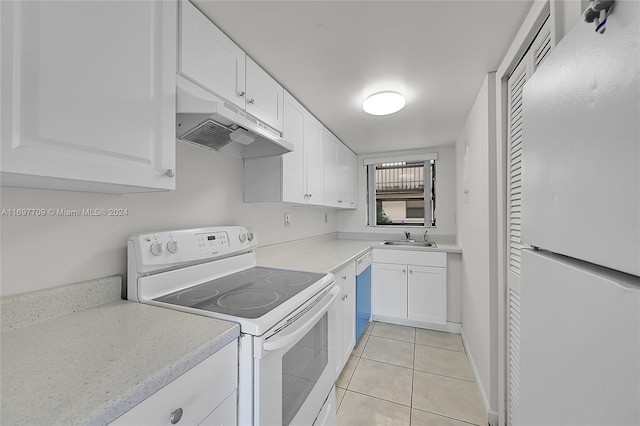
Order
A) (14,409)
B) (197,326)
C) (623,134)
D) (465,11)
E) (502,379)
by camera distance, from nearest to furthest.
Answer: (623,134) < (14,409) < (197,326) < (465,11) < (502,379)

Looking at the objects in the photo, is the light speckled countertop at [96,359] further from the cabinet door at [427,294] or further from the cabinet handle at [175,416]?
the cabinet door at [427,294]

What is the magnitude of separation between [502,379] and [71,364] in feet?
6.34

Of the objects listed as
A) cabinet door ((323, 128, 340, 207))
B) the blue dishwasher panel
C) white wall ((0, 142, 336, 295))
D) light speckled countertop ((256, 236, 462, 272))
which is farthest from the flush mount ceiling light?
the blue dishwasher panel

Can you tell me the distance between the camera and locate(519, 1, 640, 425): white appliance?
0.32 metres

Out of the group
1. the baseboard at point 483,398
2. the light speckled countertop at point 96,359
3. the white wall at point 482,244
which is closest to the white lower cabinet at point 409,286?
the white wall at point 482,244

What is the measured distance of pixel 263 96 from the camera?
1.53 m

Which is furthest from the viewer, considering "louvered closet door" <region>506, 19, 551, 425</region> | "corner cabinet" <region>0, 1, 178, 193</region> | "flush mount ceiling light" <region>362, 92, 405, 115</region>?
"flush mount ceiling light" <region>362, 92, 405, 115</region>

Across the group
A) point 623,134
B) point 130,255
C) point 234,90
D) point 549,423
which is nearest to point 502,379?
point 549,423

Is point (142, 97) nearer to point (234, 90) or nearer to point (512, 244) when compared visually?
point (234, 90)

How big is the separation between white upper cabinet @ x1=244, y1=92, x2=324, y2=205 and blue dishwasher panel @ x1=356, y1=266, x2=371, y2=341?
924 millimetres

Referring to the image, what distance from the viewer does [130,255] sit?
106cm

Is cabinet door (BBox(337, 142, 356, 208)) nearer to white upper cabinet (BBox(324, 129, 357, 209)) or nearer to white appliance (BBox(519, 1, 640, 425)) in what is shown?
white upper cabinet (BBox(324, 129, 357, 209))

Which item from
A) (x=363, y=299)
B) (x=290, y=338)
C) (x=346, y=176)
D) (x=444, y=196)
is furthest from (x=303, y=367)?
(x=444, y=196)

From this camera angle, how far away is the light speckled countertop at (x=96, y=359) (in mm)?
483
